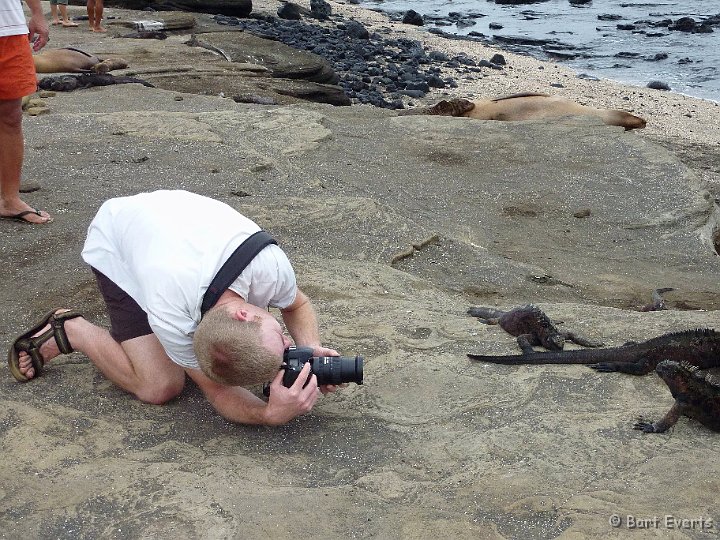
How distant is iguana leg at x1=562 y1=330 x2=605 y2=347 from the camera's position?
4152 millimetres

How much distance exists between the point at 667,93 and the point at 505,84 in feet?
10.4

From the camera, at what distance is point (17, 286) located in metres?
4.80

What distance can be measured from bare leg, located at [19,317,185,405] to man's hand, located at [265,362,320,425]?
0.53m

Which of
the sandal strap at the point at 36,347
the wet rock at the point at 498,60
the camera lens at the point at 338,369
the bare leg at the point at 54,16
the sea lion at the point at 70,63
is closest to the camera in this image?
the camera lens at the point at 338,369

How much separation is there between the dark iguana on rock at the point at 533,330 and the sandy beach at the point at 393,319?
0.07 m

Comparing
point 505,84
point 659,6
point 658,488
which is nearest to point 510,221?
point 658,488

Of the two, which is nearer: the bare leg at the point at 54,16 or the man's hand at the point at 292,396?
the man's hand at the point at 292,396

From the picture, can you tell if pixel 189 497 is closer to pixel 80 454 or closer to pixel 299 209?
pixel 80 454

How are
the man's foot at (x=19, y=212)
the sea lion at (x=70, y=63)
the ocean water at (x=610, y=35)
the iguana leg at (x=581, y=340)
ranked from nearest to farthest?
the iguana leg at (x=581, y=340) < the man's foot at (x=19, y=212) < the sea lion at (x=70, y=63) < the ocean water at (x=610, y=35)

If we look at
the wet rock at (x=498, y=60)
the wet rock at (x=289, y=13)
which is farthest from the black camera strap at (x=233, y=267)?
the wet rock at (x=289, y=13)

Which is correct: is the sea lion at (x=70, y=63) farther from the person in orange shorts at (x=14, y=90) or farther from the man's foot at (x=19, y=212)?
the man's foot at (x=19, y=212)

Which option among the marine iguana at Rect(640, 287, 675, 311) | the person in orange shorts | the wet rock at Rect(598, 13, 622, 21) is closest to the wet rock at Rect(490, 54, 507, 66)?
the wet rock at Rect(598, 13, 622, 21)

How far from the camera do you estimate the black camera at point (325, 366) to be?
314 cm

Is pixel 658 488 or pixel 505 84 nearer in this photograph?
pixel 658 488
